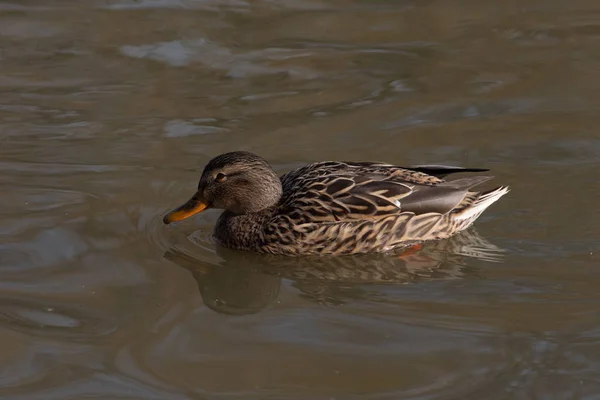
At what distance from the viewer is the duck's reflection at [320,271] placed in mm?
7820

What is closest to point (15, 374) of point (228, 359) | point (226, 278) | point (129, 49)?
point (228, 359)

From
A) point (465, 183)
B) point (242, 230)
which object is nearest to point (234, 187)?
point (242, 230)

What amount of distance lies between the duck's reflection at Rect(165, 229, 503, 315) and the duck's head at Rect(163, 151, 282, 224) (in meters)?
0.37

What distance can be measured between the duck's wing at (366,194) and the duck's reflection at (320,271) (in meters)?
0.32

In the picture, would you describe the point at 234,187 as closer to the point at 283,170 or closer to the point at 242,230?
the point at 242,230

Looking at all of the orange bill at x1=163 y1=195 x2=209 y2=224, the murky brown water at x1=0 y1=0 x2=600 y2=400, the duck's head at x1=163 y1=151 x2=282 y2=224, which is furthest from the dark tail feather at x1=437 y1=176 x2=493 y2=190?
the orange bill at x1=163 y1=195 x2=209 y2=224

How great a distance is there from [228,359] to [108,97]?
518 cm

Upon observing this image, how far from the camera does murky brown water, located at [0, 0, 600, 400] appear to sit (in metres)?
6.79

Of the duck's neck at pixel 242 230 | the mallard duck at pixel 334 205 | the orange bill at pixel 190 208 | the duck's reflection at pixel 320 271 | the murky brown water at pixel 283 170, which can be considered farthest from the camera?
the orange bill at pixel 190 208

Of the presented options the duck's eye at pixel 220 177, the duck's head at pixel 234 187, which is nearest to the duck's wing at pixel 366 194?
the duck's head at pixel 234 187

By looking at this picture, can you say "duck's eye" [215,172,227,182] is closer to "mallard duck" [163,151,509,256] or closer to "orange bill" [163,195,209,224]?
"mallard duck" [163,151,509,256]

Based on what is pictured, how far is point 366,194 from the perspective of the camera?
8508mm

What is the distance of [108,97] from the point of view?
11398 mm

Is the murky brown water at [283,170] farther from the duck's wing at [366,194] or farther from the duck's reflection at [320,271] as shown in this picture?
the duck's wing at [366,194]
